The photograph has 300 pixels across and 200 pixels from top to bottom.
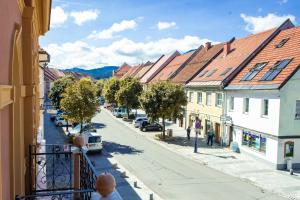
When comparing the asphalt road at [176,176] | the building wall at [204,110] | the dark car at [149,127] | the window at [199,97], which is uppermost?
the window at [199,97]

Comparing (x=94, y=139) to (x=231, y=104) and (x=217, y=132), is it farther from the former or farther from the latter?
(x=231, y=104)

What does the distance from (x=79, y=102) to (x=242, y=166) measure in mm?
13344

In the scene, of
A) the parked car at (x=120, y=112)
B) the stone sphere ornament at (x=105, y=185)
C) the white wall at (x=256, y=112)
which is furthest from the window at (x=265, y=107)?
the parked car at (x=120, y=112)

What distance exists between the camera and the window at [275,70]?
22031mm

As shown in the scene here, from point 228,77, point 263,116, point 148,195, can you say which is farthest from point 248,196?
point 228,77

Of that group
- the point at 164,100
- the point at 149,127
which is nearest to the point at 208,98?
the point at 164,100

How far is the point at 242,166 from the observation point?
71.4ft

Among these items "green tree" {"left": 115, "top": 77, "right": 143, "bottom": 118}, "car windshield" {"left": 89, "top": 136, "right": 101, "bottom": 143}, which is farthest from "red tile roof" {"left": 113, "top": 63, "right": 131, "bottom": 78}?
"car windshield" {"left": 89, "top": 136, "right": 101, "bottom": 143}

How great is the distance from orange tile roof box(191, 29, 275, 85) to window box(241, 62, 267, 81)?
2.16 m

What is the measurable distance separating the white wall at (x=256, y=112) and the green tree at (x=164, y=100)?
4.52 meters

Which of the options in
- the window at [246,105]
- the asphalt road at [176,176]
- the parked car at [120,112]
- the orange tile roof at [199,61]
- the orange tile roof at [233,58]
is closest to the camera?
the asphalt road at [176,176]

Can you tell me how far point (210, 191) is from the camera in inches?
653

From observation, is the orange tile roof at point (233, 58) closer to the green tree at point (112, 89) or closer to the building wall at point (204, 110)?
the building wall at point (204, 110)

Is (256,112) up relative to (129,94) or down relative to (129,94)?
down
